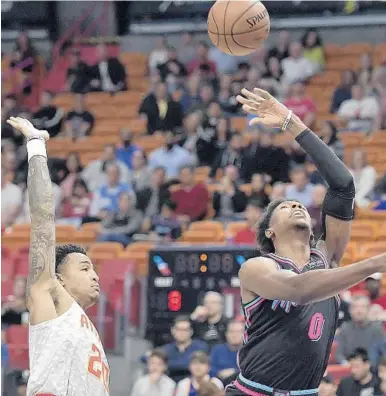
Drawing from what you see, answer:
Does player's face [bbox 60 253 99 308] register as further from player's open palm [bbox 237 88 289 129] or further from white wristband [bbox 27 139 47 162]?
player's open palm [bbox 237 88 289 129]

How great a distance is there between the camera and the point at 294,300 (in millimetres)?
5070

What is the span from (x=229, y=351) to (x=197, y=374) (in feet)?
1.59

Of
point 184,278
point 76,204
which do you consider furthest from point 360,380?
point 76,204

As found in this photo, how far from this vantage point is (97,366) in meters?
4.92

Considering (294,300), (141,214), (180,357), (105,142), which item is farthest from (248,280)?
(105,142)

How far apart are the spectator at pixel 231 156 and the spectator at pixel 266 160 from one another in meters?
0.23

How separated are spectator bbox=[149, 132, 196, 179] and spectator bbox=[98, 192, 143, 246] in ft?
4.01

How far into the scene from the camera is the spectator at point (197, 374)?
9.99 metres

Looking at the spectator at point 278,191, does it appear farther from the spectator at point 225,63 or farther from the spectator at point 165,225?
the spectator at point 225,63

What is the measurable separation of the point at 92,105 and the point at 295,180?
240 inches

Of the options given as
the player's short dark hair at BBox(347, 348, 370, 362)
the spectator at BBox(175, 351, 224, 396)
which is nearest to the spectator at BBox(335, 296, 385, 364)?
the player's short dark hair at BBox(347, 348, 370, 362)

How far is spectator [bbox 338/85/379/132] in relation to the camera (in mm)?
15328

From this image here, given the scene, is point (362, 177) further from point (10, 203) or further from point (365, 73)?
point (10, 203)

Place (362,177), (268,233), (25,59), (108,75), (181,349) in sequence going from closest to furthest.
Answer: (268,233)
(181,349)
(362,177)
(108,75)
(25,59)
